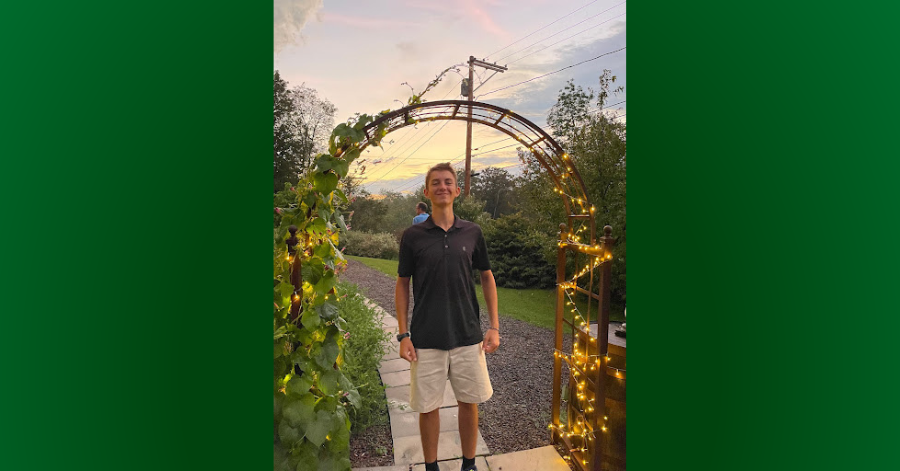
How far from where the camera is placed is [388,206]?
1366cm

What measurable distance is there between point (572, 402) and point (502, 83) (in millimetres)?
6641

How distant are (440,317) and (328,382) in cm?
58

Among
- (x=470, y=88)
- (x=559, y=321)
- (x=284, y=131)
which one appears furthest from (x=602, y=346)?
(x=284, y=131)

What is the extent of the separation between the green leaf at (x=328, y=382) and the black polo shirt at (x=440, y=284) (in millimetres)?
427

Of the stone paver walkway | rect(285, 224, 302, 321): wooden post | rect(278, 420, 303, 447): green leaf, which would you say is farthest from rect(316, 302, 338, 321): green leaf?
the stone paver walkway

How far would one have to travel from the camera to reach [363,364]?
349cm

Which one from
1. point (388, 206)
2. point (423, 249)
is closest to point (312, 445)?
point (423, 249)

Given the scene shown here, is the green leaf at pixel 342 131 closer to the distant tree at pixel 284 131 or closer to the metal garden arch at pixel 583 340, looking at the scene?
the metal garden arch at pixel 583 340

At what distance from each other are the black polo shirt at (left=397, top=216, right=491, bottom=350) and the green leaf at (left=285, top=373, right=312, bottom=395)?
0.54 meters

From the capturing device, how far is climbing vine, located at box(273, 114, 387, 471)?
1723mm

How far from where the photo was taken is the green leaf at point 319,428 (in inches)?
67.2

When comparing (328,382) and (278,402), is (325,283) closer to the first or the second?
(328,382)

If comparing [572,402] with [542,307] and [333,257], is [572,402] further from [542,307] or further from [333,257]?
[542,307]

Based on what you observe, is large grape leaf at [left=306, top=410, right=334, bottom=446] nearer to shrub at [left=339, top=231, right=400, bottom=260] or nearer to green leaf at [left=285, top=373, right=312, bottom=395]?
green leaf at [left=285, top=373, right=312, bottom=395]
